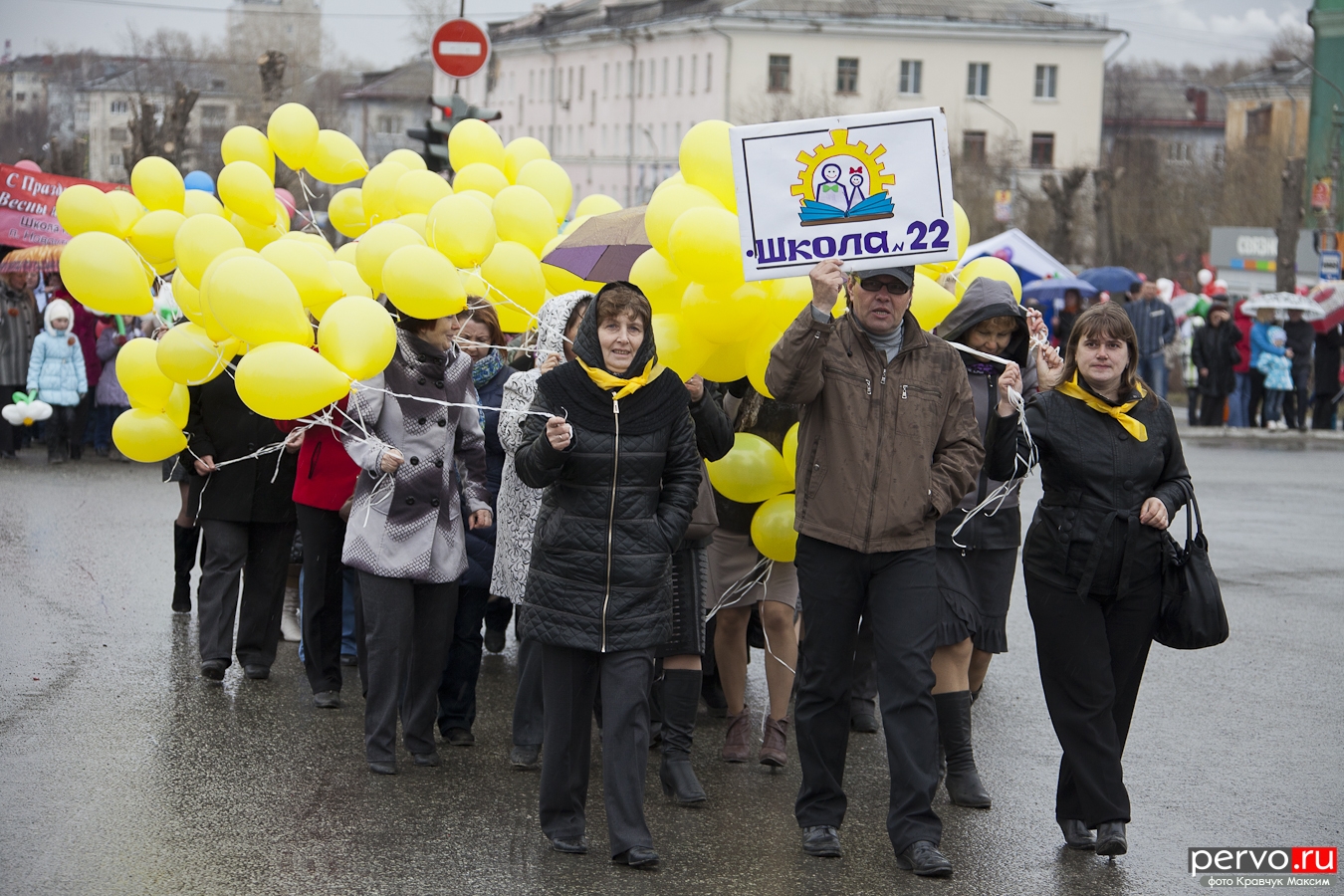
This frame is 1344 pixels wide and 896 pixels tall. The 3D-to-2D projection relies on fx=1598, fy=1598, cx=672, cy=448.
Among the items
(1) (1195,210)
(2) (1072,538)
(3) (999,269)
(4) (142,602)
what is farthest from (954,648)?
(1) (1195,210)

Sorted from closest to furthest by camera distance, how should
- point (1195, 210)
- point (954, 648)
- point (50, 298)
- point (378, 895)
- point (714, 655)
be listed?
point (378, 895)
point (954, 648)
point (714, 655)
point (50, 298)
point (1195, 210)

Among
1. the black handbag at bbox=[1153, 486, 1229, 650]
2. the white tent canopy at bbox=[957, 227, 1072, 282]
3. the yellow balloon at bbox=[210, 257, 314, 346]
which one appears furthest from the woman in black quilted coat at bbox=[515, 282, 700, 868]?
the white tent canopy at bbox=[957, 227, 1072, 282]

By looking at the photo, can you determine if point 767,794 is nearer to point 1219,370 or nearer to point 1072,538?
point 1072,538

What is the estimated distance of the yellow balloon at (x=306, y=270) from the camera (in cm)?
662

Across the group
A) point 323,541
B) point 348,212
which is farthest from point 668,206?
point 348,212

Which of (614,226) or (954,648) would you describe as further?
(614,226)

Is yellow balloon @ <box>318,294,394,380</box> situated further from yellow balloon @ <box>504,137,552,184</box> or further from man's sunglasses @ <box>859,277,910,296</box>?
yellow balloon @ <box>504,137,552,184</box>

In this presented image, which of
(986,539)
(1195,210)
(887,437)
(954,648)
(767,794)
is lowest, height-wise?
(767,794)

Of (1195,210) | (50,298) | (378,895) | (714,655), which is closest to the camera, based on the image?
(378,895)

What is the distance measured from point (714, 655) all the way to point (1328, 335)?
1834 centimetres

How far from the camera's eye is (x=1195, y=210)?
55.7m

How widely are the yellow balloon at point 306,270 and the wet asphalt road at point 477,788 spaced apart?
1.92 meters

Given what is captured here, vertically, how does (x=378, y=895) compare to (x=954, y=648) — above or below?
below

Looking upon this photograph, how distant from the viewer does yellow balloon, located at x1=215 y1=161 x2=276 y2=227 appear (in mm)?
8219
